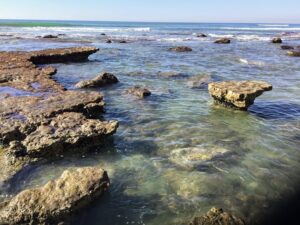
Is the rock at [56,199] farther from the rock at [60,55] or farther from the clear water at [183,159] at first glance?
the rock at [60,55]

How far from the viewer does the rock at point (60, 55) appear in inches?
780

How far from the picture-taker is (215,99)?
1180cm

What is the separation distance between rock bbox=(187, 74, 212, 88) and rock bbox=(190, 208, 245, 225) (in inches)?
380

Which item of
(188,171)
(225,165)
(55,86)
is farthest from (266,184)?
(55,86)

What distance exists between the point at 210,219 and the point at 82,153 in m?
3.43

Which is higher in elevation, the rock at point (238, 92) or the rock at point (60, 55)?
the rock at point (238, 92)

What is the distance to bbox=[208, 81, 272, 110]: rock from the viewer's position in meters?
10.8

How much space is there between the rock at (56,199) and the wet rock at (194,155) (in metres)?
2.09

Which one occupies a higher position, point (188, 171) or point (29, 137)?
point (29, 137)

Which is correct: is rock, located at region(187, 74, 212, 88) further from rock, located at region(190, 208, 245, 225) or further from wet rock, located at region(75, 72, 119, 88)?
rock, located at region(190, 208, 245, 225)

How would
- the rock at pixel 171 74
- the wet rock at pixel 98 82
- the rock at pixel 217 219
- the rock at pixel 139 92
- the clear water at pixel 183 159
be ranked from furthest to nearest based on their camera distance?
the rock at pixel 171 74 < the wet rock at pixel 98 82 < the rock at pixel 139 92 < the clear water at pixel 183 159 < the rock at pixel 217 219

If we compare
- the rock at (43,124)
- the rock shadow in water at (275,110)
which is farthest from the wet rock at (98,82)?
the rock shadow in water at (275,110)

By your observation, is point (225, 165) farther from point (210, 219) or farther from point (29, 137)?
point (29, 137)

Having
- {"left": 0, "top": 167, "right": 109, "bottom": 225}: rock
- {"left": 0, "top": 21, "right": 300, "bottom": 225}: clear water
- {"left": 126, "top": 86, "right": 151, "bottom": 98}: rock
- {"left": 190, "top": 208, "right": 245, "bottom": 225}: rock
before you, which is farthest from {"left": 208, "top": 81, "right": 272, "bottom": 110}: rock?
{"left": 0, "top": 167, "right": 109, "bottom": 225}: rock
